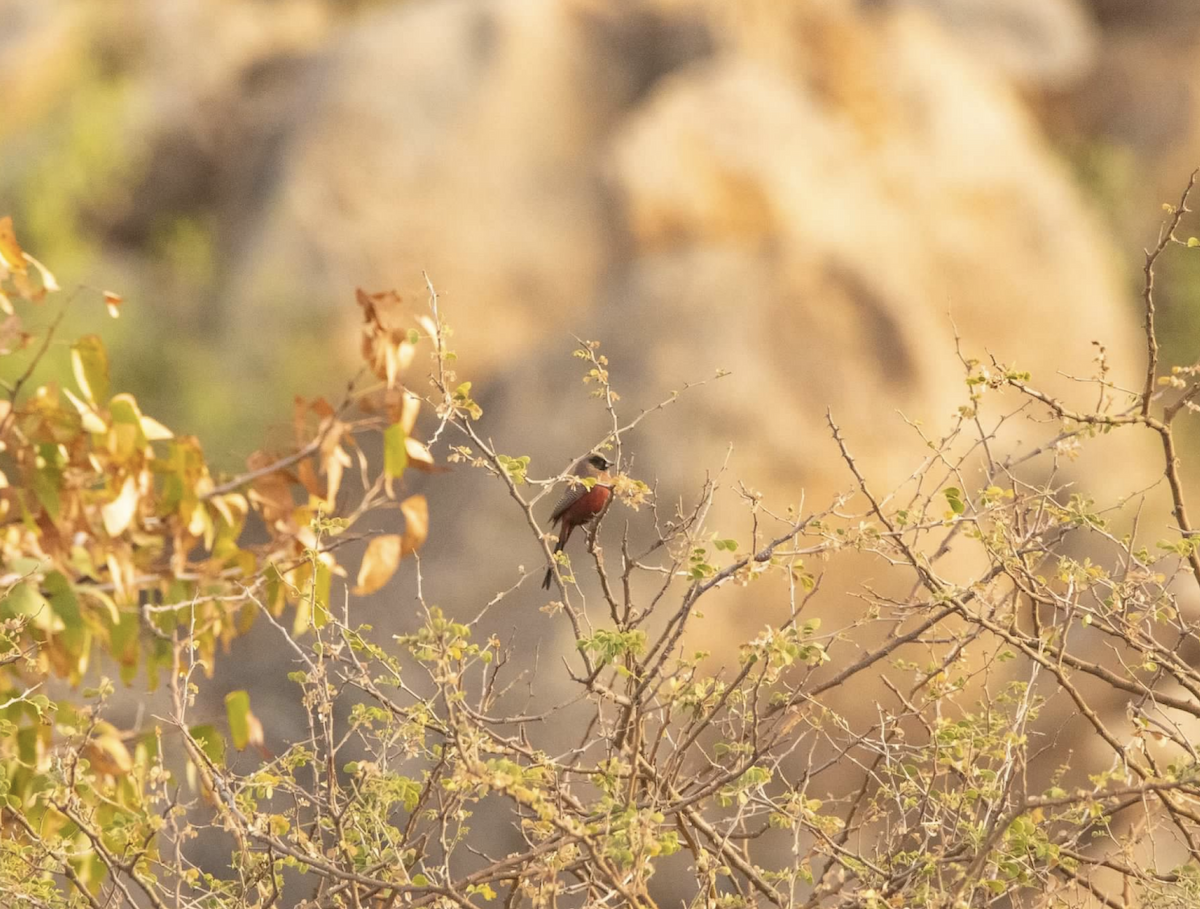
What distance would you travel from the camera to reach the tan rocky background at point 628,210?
19.1 feet

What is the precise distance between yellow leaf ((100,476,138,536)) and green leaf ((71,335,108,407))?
16cm

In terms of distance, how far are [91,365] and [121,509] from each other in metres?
0.27

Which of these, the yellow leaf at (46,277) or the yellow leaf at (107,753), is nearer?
the yellow leaf at (46,277)

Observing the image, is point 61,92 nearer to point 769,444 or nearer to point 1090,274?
point 769,444

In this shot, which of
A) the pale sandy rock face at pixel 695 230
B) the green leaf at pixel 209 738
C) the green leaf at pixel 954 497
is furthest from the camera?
the pale sandy rock face at pixel 695 230

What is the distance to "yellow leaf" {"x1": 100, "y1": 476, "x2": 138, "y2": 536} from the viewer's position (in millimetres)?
2115

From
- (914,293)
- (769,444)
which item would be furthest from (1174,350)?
(769,444)

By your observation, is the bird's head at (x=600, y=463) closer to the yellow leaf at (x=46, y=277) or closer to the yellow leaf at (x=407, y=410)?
the yellow leaf at (x=407, y=410)

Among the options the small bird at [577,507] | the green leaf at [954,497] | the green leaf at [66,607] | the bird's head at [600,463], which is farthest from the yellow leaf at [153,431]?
the green leaf at [954,497]

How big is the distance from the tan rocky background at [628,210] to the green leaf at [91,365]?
3.10 meters

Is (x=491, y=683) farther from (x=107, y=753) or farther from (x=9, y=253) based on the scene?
(x=9, y=253)

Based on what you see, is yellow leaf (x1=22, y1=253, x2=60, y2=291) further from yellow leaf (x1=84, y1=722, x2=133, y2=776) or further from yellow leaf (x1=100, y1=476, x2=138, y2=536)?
yellow leaf (x1=84, y1=722, x2=133, y2=776)

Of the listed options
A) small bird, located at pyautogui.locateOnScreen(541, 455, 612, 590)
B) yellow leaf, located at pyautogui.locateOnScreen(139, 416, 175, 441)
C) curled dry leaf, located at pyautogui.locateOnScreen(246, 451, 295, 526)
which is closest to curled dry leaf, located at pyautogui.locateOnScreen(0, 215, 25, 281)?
yellow leaf, located at pyautogui.locateOnScreen(139, 416, 175, 441)

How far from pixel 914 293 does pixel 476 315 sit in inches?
84.2
